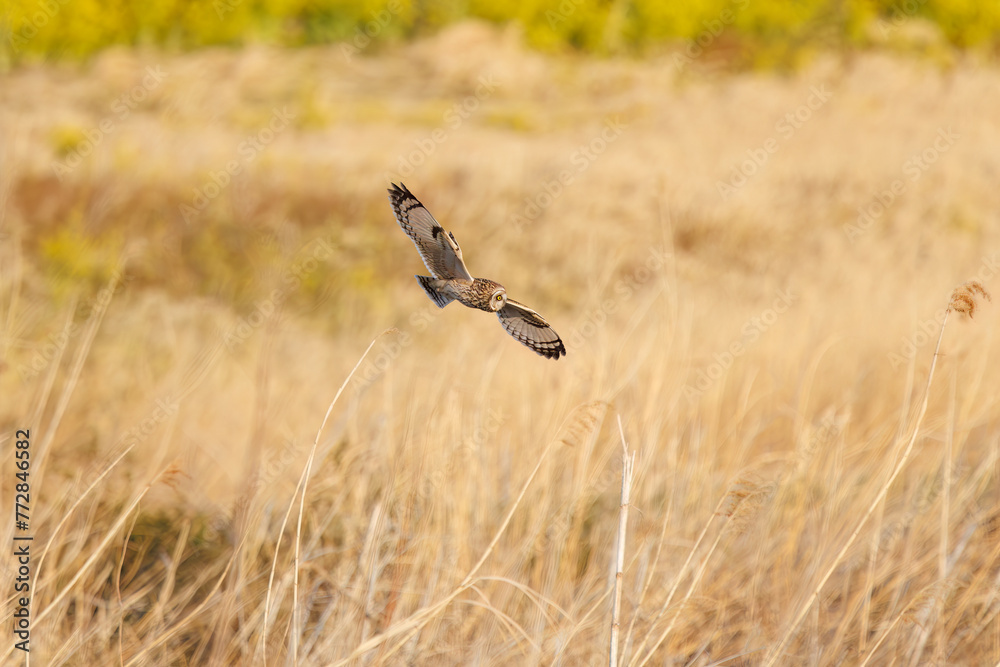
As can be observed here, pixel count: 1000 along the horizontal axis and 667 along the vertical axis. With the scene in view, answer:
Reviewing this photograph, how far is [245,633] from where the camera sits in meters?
1.77

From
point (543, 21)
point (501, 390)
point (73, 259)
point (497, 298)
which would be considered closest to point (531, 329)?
point (497, 298)

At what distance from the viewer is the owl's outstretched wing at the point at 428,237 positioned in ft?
2.90

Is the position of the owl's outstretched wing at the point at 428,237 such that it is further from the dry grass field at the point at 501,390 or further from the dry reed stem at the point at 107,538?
the dry reed stem at the point at 107,538

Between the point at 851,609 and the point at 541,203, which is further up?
the point at 851,609

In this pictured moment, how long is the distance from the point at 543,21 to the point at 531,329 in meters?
24.4

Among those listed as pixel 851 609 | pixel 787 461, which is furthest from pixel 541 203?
pixel 851 609

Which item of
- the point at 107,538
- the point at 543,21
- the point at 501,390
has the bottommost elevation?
the point at 543,21

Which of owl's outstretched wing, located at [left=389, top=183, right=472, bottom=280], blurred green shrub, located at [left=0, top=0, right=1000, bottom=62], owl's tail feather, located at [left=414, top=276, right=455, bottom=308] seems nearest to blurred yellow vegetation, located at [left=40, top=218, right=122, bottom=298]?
owl's outstretched wing, located at [left=389, top=183, right=472, bottom=280]

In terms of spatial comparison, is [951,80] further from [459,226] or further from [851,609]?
[851,609]

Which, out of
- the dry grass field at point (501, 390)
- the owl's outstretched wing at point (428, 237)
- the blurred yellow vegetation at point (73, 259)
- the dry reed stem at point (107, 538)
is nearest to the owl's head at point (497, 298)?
the owl's outstretched wing at point (428, 237)

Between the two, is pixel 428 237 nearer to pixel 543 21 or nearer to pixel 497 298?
pixel 497 298

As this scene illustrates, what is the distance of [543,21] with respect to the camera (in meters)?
23.5

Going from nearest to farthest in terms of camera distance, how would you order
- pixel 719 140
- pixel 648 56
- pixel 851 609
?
pixel 851 609
pixel 719 140
pixel 648 56

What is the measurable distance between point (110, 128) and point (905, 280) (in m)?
5.74
